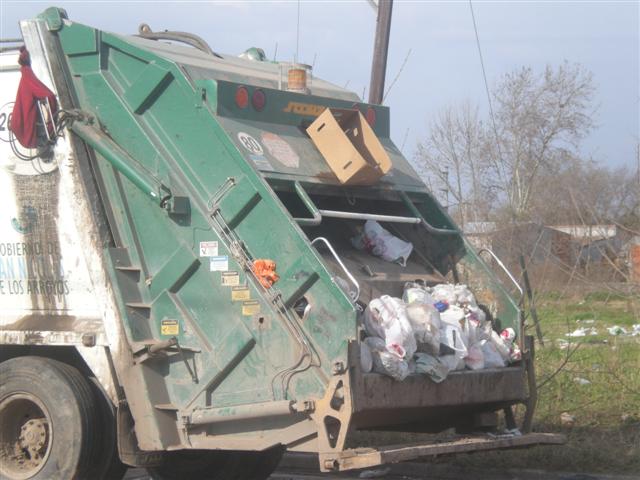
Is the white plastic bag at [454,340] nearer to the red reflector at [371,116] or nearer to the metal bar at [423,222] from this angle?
the metal bar at [423,222]

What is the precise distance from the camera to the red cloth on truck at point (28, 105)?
647 centimetres

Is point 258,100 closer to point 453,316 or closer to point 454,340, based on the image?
point 453,316

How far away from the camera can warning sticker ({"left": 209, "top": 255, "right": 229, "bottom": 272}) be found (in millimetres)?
5879

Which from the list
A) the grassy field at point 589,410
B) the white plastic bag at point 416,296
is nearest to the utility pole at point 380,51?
the grassy field at point 589,410

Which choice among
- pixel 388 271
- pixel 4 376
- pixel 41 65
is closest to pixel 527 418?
pixel 388 271

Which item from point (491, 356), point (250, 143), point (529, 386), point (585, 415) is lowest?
point (585, 415)

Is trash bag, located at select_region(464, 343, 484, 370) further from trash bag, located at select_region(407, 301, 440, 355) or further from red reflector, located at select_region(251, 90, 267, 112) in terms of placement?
red reflector, located at select_region(251, 90, 267, 112)

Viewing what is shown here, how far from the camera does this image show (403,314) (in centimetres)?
583

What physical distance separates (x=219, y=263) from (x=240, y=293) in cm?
23

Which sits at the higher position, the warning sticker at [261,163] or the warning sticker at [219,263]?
the warning sticker at [261,163]

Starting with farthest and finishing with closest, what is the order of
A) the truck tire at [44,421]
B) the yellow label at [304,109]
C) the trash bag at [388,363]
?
the yellow label at [304,109] → the truck tire at [44,421] → the trash bag at [388,363]

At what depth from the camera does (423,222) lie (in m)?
6.93

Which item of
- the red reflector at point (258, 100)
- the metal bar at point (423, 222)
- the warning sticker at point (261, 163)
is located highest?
the red reflector at point (258, 100)

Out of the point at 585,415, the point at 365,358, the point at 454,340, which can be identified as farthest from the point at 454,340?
the point at 585,415
